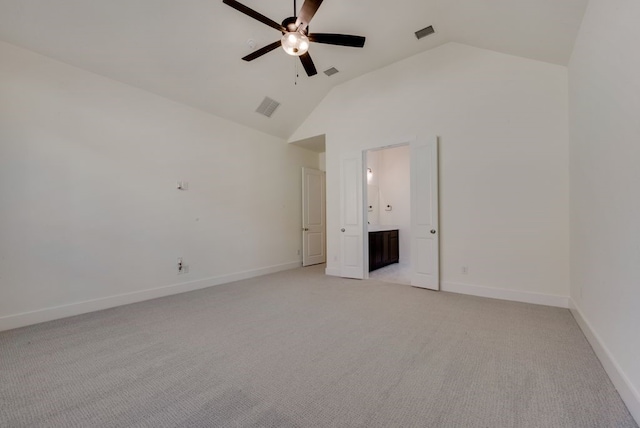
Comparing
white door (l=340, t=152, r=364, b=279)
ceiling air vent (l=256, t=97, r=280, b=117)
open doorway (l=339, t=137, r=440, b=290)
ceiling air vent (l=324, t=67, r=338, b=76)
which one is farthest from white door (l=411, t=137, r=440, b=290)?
ceiling air vent (l=256, t=97, r=280, b=117)

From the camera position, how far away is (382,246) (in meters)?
5.73

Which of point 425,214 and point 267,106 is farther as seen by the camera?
point 267,106

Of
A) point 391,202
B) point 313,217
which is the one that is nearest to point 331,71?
→ point 313,217

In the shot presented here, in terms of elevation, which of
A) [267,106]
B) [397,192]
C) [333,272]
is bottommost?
[333,272]

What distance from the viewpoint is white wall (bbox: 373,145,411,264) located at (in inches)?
259

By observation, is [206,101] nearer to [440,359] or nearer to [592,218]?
[440,359]

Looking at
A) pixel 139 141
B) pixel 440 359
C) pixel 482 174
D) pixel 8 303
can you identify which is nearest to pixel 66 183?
pixel 139 141

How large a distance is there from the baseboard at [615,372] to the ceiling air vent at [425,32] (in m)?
3.86

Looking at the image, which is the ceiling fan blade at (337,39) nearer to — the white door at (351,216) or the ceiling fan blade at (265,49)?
the ceiling fan blade at (265,49)

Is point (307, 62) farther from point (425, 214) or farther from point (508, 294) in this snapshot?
point (508, 294)

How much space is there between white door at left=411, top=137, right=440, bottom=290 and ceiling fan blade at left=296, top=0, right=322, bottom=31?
2483 millimetres

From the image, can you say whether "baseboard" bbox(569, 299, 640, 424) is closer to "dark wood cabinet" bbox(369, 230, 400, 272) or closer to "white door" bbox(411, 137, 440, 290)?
"white door" bbox(411, 137, 440, 290)

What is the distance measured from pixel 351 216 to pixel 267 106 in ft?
8.47

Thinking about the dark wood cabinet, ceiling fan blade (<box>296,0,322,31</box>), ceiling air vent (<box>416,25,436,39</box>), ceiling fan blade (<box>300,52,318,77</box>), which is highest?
ceiling air vent (<box>416,25,436,39</box>)
